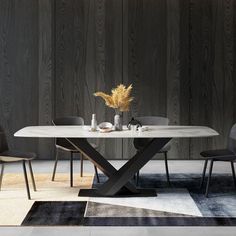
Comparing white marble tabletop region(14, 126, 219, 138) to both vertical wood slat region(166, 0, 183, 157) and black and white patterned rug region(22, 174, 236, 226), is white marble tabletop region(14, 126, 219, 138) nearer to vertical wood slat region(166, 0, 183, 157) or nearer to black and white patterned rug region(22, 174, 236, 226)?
black and white patterned rug region(22, 174, 236, 226)

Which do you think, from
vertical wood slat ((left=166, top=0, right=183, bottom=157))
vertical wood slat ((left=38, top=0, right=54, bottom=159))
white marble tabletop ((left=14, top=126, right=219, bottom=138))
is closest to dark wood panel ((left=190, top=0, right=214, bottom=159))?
vertical wood slat ((left=166, top=0, right=183, bottom=157))

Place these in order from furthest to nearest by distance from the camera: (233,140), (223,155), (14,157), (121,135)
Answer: (233,140), (223,155), (14,157), (121,135)

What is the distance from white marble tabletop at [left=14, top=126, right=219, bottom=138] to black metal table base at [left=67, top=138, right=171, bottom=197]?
0.41ft

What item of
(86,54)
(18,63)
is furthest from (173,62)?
(18,63)

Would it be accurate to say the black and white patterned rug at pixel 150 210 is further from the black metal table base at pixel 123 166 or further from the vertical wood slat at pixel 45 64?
the vertical wood slat at pixel 45 64

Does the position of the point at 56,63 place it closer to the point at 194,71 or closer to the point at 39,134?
the point at 194,71

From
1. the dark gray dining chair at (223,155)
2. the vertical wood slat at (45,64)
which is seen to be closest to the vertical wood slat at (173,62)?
the vertical wood slat at (45,64)

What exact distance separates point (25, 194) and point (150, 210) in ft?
4.83

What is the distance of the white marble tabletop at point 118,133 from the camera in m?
4.96

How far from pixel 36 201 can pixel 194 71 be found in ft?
12.3

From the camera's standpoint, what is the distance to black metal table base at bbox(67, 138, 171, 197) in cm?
529

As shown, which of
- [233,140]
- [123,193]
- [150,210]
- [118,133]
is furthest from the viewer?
[233,140]

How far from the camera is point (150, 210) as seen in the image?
4895 mm

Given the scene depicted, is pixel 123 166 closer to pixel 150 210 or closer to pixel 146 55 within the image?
pixel 150 210
